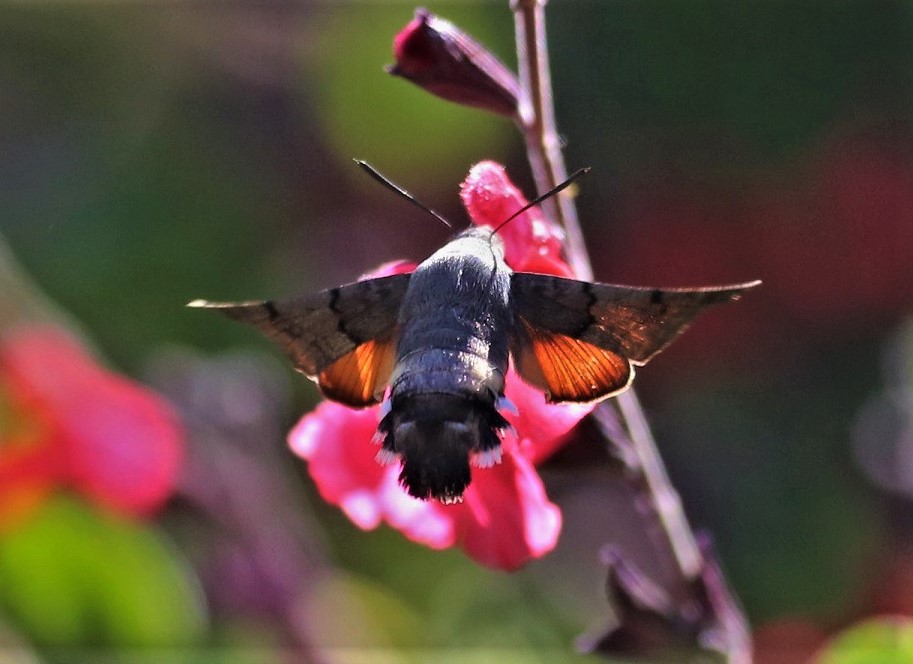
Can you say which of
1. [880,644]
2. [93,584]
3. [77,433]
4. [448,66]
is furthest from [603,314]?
[93,584]

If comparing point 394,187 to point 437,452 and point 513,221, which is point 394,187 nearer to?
point 513,221

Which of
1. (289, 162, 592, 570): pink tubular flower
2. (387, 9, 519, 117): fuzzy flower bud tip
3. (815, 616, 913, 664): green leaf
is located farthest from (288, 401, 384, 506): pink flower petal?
(815, 616, 913, 664): green leaf

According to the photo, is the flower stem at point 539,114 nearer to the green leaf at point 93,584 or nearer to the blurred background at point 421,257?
the blurred background at point 421,257

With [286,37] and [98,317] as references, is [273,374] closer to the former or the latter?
[98,317]

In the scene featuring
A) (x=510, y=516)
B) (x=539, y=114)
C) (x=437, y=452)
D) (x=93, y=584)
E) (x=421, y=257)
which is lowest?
(x=93, y=584)

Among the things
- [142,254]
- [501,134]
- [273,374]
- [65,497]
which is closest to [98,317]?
[142,254]

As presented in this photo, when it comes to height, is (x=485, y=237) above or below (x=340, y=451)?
above
